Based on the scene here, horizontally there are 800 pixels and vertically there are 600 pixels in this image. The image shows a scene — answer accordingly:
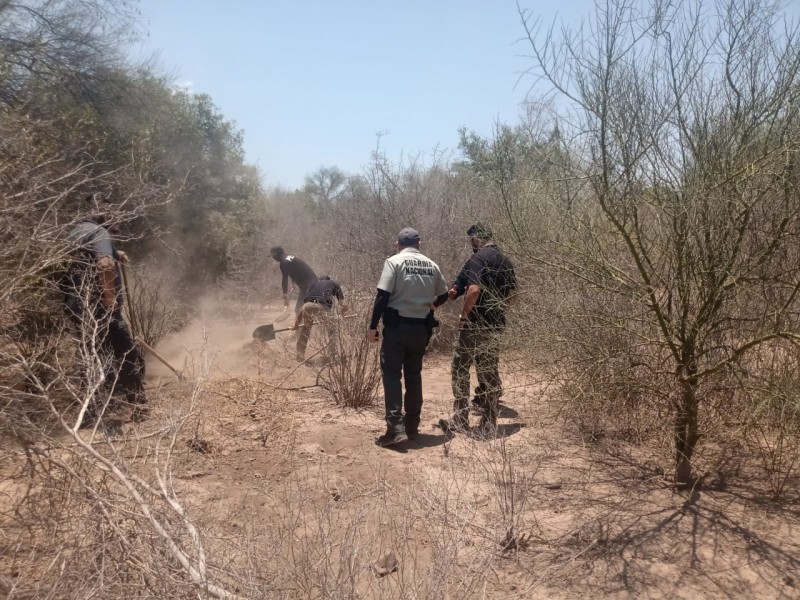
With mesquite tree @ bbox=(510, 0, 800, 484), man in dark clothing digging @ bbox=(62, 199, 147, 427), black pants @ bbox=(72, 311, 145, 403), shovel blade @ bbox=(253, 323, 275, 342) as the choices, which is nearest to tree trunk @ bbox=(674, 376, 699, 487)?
mesquite tree @ bbox=(510, 0, 800, 484)

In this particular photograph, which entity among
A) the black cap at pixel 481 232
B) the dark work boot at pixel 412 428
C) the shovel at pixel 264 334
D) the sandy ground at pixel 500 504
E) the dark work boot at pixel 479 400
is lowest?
the sandy ground at pixel 500 504

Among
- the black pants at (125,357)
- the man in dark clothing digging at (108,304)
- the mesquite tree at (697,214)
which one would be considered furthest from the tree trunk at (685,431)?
the black pants at (125,357)

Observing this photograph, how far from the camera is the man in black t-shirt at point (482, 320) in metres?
4.97

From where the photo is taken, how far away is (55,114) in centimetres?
698

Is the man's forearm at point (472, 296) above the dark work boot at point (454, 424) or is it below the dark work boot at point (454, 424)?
above

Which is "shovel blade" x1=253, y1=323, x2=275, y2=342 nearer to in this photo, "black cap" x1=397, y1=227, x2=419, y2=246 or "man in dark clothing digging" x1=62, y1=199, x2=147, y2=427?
"man in dark clothing digging" x1=62, y1=199, x2=147, y2=427

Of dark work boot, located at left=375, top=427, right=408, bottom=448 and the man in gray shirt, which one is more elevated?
the man in gray shirt

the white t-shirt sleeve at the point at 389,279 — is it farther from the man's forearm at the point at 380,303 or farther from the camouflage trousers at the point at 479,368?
the camouflage trousers at the point at 479,368

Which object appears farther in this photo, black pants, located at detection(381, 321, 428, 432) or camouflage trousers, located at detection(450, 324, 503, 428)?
camouflage trousers, located at detection(450, 324, 503, 428)

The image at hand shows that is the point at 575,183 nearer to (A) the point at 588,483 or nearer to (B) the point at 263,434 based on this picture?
(A) the point at 588,483

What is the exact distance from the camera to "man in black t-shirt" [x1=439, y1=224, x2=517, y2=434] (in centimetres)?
497

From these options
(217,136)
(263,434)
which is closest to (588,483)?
(263,434)

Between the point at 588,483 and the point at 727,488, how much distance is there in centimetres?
80

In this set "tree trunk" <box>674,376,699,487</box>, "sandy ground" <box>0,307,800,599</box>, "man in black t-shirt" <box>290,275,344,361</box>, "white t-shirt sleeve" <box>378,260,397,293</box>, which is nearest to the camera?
"sandy ground" <box>0,307,800,599</box>
